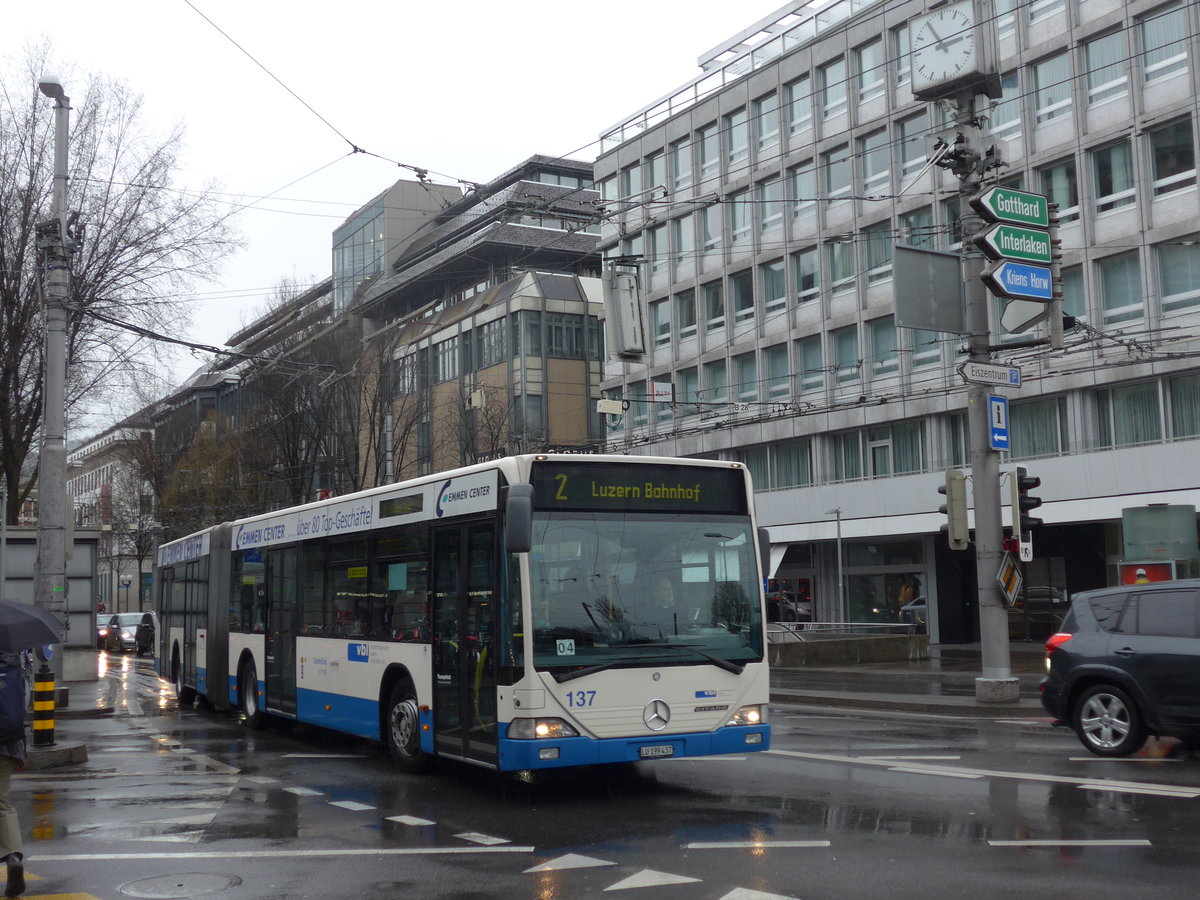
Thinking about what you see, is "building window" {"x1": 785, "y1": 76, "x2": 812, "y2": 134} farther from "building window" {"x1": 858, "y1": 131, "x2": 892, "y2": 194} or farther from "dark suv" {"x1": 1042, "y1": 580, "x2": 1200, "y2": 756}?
"dark suv" {"x1": 1042, "y1": 580, "x2": 1200, "y2": 756}

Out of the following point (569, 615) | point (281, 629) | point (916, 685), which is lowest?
point (916, 685)

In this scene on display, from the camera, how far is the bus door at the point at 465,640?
34.5 ft

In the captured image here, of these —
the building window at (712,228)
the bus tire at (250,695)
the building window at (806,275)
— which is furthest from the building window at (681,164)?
the bus tire at (250,695)

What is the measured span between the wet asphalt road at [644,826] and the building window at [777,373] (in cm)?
3052

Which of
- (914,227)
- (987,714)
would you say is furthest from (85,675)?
(914,227)

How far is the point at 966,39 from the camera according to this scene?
1870 centimetres

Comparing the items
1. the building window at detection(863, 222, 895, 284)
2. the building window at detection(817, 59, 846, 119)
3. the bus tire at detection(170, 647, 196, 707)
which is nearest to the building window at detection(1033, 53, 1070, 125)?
the building window at detection(863, 222, 895, 284)

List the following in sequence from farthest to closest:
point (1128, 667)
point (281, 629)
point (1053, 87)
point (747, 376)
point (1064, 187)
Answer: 1. point (747, 376)
2. point (1053, 87)
3. point (1064, 187)
4. point (281, 629)
5. point (1128, 667)

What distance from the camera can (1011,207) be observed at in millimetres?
18109

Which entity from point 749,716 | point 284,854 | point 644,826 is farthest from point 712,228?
point 284,854

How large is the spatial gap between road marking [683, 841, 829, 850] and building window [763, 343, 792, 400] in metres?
36.4

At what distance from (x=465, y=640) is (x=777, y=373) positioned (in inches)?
1367

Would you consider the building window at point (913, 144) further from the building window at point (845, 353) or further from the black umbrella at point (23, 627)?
the black umbrella at point (23, 627)

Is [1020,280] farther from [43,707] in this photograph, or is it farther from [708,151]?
[708,151]
